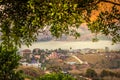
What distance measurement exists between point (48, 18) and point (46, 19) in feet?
0.87

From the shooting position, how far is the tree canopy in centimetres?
1037

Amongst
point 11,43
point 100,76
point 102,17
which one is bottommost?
point 100,76

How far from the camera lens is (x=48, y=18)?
11.1 metres

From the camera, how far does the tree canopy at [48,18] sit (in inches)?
Answer: 408

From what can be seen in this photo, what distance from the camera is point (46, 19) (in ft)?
37.2

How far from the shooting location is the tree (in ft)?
34.1

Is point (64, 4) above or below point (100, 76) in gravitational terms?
above

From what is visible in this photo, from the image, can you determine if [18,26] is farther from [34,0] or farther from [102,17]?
[102,17]

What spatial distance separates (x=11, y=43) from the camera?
43.0 feet

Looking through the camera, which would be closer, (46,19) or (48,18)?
(48,18)

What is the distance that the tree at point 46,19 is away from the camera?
1038cm

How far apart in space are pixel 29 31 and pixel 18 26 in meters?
0.64

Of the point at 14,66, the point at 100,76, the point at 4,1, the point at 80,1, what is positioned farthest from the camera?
the point at 100,76

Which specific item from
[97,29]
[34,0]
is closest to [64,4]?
[34,0]
